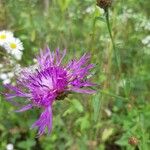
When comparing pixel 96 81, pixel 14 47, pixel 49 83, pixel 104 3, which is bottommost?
pixel 96 81

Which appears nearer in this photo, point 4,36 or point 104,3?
point 104,3

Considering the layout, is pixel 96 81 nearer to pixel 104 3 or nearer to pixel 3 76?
pixel 3 76

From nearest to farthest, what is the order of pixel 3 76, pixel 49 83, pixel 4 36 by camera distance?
pixel 49 83 → pixel 3 76 → pixel 4 36

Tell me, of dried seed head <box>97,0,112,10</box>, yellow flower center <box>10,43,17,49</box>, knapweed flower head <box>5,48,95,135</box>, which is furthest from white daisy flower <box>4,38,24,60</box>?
dried seed head <box>97,0,112,10</box>

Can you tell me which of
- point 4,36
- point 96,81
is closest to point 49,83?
point 96,81

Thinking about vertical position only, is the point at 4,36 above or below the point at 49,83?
below

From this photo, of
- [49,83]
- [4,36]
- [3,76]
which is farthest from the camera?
[4,36]

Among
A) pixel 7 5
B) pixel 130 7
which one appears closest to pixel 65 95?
pixel 7 5

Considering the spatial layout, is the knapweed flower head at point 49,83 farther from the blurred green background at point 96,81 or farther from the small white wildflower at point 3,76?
the small white wildflower at point 3,76

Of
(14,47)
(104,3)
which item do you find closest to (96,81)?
(14,47)
